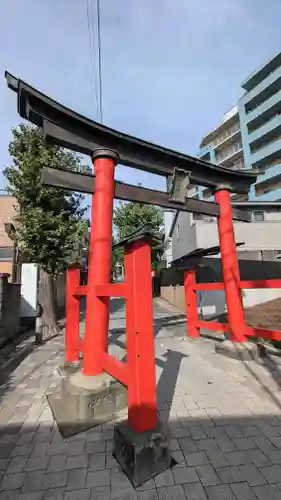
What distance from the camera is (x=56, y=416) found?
309cm

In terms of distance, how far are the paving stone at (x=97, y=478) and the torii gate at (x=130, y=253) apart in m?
0.16

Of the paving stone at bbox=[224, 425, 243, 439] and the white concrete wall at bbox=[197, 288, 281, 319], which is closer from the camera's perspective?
the paving stone at bbox=[224, 425, 243, 439]

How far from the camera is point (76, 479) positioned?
210 cm

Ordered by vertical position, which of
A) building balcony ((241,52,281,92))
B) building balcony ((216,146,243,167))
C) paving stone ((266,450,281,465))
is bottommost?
paving stone ((266,450,281,465))

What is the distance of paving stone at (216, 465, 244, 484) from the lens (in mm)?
2051

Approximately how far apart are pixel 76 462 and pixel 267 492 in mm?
1570

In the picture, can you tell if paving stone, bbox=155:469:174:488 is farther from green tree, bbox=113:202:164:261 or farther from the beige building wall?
green tree, bbox=113:202:164:261

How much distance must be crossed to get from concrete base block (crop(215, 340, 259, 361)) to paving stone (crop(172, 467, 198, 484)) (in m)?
3.37

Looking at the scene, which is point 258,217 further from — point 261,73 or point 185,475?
point 261,73

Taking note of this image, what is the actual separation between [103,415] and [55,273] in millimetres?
6286

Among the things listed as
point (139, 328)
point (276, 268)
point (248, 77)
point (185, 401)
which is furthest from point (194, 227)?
point (248, 77)

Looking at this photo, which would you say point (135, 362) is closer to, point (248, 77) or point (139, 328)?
point (139, 328)

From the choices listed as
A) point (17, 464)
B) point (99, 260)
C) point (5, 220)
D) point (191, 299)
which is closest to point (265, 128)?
point (5, 220)

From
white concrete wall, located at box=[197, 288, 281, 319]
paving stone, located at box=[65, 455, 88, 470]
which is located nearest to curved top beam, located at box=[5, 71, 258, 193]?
paving stone, located at box=[65, 455, 88, 470]
